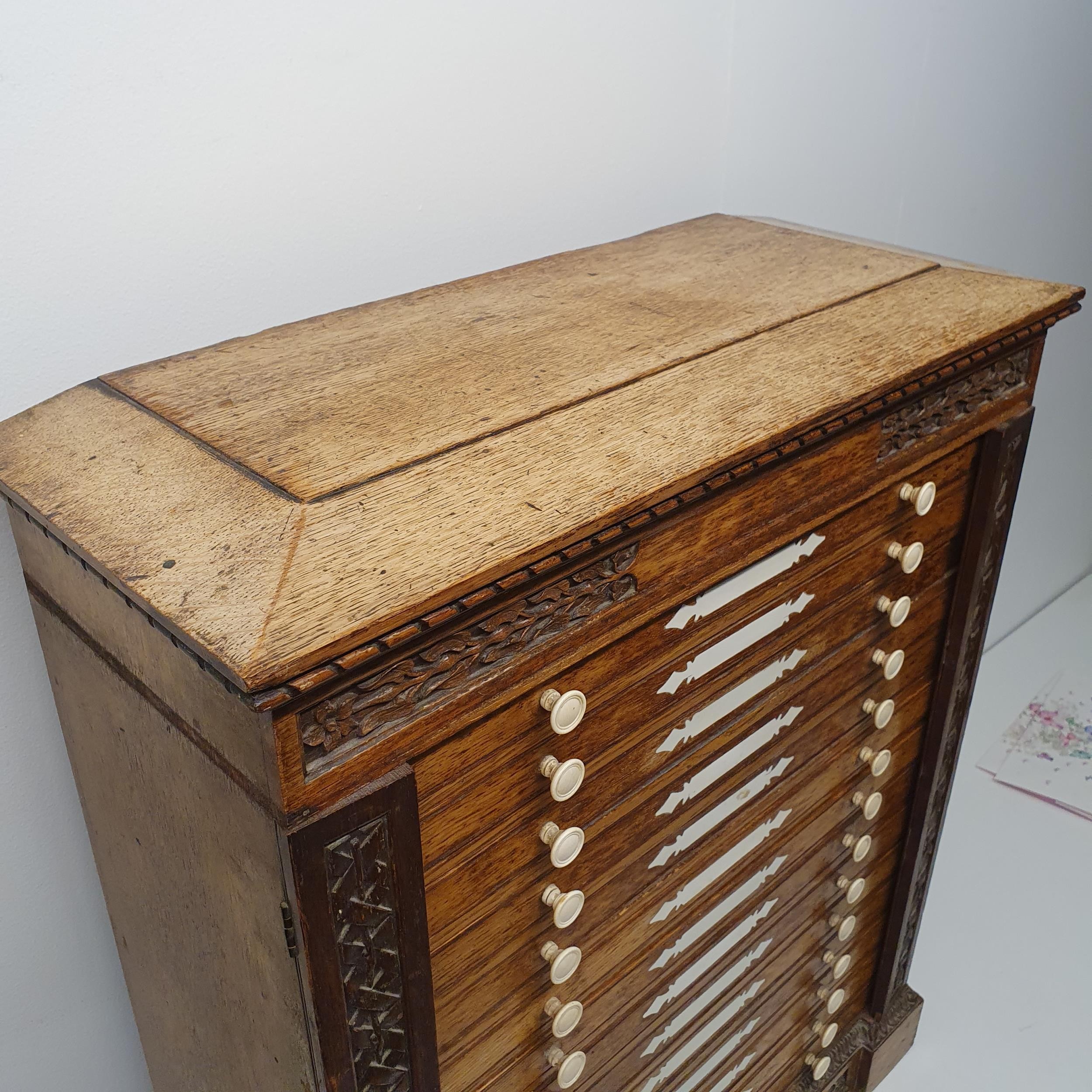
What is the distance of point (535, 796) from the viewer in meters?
0.84

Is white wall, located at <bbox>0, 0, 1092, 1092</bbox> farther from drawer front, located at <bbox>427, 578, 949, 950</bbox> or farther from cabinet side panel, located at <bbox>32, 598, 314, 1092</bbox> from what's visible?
drawer front, located at <bbox>427, 578, 949, 950</bbox>

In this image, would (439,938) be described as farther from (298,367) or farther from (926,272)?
(926,272)

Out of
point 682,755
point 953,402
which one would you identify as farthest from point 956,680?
point 682,755

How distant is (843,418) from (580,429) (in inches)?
9.3

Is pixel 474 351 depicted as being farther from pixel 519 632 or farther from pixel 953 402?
pixel 953 402

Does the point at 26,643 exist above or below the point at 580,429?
below

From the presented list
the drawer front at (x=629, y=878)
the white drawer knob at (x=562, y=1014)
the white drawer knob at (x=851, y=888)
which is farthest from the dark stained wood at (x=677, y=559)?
the white drawer knob at (x=851, y=888)

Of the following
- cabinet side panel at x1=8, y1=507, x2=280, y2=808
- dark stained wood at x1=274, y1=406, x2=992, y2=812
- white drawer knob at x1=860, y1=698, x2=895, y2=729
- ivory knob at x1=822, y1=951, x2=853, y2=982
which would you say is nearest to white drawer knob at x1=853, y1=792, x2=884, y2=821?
white drawer knob at x1=860, y1=698, x2=895, y2=729

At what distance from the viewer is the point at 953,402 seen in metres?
1.09

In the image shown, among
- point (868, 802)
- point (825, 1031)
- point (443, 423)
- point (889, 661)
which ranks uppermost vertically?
point (443, 423)

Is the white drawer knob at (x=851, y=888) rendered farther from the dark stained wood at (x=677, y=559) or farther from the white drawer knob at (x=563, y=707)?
the white drawer knob at (x=563, y=707)

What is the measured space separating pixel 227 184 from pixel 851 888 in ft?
3.59

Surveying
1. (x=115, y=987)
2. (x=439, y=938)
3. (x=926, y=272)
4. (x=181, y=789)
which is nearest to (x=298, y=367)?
(x=181, y=789)

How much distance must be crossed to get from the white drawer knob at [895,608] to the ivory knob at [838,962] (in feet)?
1.69
